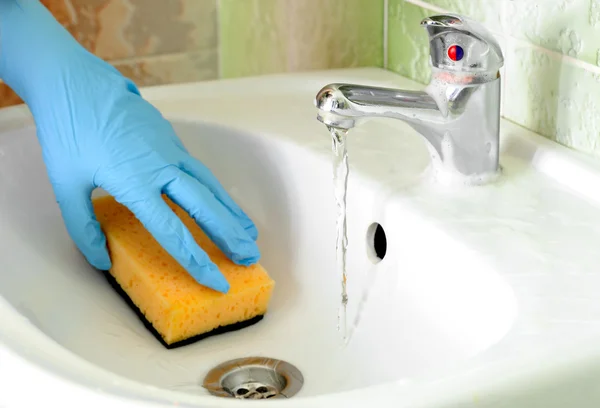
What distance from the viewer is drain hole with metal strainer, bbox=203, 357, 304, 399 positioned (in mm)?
659

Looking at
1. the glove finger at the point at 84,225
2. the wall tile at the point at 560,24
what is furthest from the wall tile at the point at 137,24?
the wall tile at the point at 560,24

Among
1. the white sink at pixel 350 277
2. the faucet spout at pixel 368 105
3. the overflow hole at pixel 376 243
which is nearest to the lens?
the white sink at pixel 350 277

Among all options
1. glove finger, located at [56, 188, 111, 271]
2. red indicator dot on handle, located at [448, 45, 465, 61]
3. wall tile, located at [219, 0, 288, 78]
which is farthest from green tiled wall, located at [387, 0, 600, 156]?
glove finger, located at [56, 188, 111, 271]

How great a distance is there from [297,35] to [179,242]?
1.27ft

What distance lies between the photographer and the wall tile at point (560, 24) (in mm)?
655

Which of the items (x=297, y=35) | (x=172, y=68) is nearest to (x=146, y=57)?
(x=172, y=68)

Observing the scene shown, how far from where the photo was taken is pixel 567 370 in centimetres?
43

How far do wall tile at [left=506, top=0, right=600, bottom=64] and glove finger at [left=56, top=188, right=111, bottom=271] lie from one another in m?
0.39

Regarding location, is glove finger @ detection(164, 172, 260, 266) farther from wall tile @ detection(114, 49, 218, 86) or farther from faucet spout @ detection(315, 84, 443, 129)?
wall tile @ detection(114, 49, 218, 86)

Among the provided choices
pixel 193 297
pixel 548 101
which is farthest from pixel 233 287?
pixel 548 101

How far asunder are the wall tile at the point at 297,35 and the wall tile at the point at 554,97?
0.84ft

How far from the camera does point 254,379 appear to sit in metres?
0.68

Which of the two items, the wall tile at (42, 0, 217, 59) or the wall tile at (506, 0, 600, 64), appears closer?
the wall tile at (506, 0, 600, 64)

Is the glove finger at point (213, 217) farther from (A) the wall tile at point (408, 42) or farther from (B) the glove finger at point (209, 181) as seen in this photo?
(A) the wall tile at point (408, 42)
